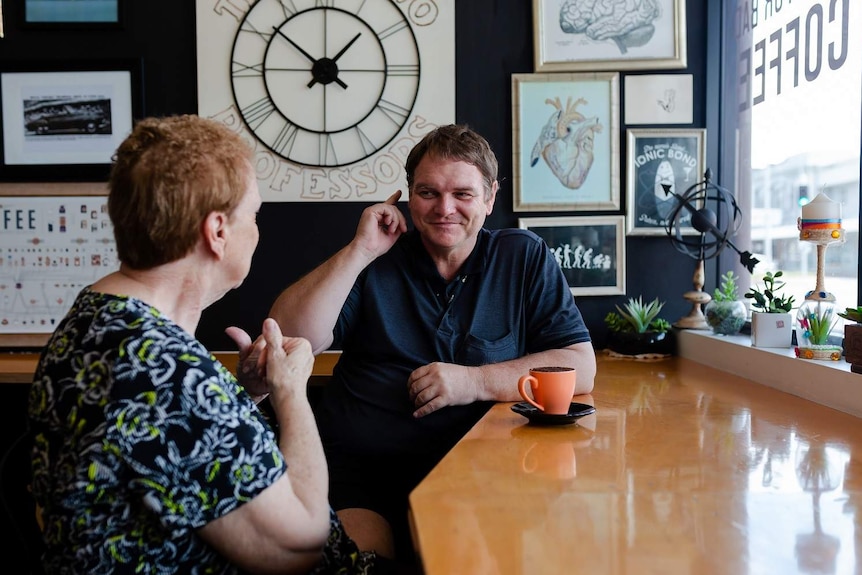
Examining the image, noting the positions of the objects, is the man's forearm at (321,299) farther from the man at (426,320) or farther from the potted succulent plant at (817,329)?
the potted succulent plant at (817,329)

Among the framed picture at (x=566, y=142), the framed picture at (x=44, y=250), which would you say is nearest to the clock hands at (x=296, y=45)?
the framed picture at (x=566, y=142)

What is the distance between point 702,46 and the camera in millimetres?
2914

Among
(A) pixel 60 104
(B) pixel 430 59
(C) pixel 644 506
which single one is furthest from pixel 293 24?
(C) pixel 644 506

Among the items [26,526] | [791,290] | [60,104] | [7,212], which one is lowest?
[26,526]

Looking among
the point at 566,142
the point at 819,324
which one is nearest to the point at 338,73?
the point at 566,142

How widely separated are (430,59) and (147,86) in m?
1.07

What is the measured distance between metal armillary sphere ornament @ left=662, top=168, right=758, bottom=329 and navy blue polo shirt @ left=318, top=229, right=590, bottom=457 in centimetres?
88

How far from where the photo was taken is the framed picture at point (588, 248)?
2912mm

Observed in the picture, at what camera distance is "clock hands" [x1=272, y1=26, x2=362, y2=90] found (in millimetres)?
2893

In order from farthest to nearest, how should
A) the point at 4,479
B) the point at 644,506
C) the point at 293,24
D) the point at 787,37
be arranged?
the point at 293,24 < the point at 787,37 < the point at 4,479 < the point at 644,506

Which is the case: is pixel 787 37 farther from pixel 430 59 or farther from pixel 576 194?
pixel 430 59

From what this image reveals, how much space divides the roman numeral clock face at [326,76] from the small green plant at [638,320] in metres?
1.06

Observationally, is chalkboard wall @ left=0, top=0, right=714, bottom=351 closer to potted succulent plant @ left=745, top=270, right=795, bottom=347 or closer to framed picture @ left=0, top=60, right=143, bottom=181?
framed picture @ left=0, top=60, right=143, bottom=181

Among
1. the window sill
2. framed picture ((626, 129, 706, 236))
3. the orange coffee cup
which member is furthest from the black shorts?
framed picture ((626, 129, 706, 236))
